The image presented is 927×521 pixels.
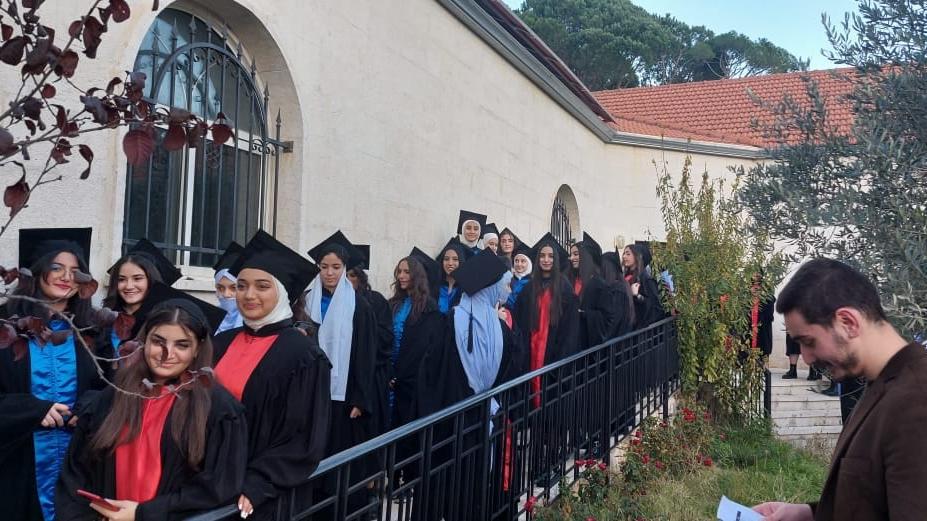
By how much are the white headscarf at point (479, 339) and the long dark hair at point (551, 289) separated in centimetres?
165

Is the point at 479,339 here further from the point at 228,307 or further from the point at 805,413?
the point at 805,413

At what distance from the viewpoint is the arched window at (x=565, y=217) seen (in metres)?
14.4

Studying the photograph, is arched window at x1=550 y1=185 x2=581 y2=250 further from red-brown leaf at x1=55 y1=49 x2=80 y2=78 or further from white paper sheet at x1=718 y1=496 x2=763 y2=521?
red-brown leaf at x1=55 y1=49 x2=80 y2=78

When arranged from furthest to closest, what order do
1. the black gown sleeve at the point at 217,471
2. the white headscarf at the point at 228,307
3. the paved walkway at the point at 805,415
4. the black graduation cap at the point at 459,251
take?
the paved walkway at the point at 805,415, the black graduation cap at the point at 459,251, the white headscarf at the point at 228,307, the black gown sleeve at the point at 217,471

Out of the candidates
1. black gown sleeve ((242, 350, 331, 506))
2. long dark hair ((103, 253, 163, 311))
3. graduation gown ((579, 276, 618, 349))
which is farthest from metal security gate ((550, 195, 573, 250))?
black gown sleeve ((242, 350, 331, 506))

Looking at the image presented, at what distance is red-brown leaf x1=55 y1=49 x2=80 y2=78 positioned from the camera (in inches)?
67.6

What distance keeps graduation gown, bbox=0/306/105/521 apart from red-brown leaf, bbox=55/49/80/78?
2186mm

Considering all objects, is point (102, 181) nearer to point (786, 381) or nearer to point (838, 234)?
point (838, 234)

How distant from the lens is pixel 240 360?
337 centimetres

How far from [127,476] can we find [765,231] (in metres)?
3.34

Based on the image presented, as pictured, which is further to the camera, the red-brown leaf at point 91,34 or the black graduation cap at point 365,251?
the black graduation cap at point 365,251

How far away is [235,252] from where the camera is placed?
17.9 feet

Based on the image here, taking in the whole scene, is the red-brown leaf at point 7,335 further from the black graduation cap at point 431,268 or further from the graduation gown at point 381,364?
the black graduation cap at point 431,268

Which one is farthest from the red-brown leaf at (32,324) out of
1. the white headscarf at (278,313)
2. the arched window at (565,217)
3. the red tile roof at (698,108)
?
the red tile roof at (698,108)
